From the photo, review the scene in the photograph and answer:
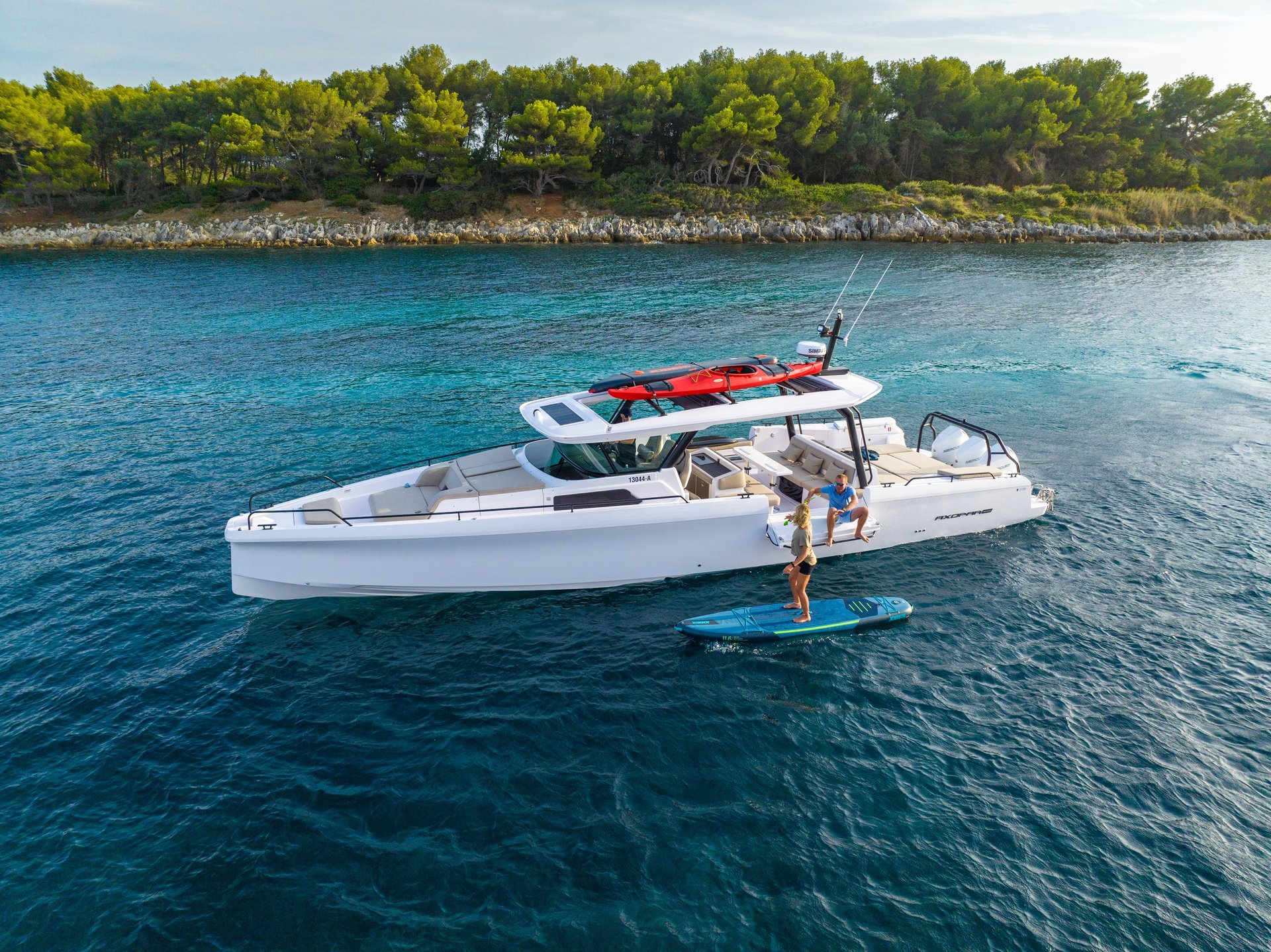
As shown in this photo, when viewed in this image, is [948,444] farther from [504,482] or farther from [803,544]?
[504,482]

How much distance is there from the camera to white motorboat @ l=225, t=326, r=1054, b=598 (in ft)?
46.2

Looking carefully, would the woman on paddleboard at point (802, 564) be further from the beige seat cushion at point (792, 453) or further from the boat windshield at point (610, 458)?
the beige seat cushion at point (792, 453)

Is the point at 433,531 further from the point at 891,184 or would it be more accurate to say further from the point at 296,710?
the point at 891,184

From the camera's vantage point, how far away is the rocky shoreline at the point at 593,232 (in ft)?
239

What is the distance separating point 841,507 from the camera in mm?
15398

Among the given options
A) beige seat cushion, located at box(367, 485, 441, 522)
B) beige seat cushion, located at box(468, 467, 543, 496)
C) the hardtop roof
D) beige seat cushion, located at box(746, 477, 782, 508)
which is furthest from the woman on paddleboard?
beige seat cushion, located at box(367, 485, 441, 522)

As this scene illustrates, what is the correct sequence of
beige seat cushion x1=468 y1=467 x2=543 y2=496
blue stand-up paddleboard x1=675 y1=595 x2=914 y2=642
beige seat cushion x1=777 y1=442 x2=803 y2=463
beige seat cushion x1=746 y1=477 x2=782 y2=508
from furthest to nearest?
beige seat cushion x1=777 y1=442 x2=803 y2=463
beige seat cushion x1=746 y1=477 x2=782 y2=508
beige seat cushion x1=468 y1=467 x2=543 y2=496
blue stand-up paddleboard x1=675 y1=595 x2=914 y2=642

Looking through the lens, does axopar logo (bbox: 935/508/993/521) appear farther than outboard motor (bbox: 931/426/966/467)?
No

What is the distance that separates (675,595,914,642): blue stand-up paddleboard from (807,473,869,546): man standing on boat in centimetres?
168

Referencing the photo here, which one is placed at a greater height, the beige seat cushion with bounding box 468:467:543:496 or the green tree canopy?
the green tree canopy

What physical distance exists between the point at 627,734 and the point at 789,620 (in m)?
4.01

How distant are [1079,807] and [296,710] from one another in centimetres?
1158

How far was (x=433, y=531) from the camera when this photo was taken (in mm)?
13914

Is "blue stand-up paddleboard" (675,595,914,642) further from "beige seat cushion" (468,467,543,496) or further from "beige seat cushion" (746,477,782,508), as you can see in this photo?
"beige seat cushion" (468,467,543,496)
